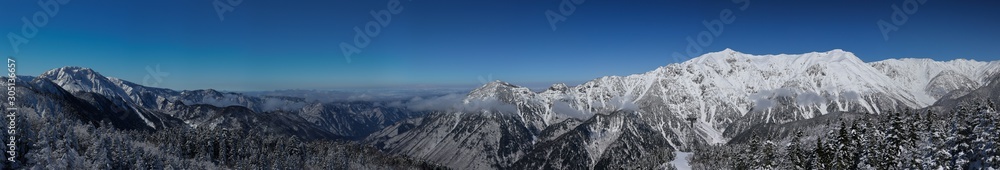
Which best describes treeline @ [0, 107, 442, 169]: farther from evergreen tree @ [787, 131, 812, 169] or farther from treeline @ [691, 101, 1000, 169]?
treeline @ [691, 101, 1000, 169]

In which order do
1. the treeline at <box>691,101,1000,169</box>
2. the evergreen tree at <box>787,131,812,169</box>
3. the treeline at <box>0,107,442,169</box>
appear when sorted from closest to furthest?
the treeline at <box>691,101,1000,169</box>, the evergreen tree at <box>787,131,812,169</box>, the treeline at <box>0,107,442,169</box>

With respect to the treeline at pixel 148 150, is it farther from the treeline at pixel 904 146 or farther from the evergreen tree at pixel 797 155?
the treeline at pixel 904 146

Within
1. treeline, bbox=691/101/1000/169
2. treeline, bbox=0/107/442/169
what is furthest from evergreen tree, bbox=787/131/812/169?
treeline, bbox=0/107/442/169

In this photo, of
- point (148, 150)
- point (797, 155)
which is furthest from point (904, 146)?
point (148, 150)

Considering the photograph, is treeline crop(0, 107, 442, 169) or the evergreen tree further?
treeline crop(0, 107, 442, 169)

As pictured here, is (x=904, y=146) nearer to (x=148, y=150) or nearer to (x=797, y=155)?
(x=797, y=155)

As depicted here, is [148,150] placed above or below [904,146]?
below

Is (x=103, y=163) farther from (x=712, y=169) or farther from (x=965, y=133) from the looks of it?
(x=712, y=169)
